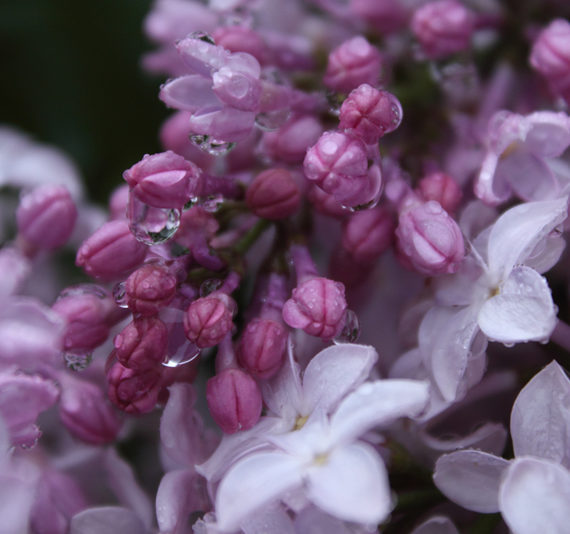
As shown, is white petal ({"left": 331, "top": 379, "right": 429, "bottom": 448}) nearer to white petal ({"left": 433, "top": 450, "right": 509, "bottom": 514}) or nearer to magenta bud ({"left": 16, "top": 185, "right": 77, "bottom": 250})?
white petal ({"left": 433, "top": 450, "right": 509, "bottom": 514})

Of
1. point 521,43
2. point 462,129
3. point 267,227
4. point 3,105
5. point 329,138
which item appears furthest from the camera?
point 3,105

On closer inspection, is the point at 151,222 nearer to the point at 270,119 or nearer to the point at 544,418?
the point at 270,119

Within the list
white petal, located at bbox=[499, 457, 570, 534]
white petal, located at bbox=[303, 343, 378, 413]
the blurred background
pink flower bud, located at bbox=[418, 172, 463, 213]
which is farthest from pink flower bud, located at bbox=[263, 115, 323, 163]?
the blurred background

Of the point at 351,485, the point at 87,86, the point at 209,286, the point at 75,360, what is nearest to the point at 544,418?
the point at 351,485

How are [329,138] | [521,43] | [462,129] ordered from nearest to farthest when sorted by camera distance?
[329,138] < [462,129] < [521,43]

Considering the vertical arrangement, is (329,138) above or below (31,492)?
above

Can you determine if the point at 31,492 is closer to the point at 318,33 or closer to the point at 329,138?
the point at 329,138

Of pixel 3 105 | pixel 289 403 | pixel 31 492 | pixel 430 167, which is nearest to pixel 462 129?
pixel 430 167
